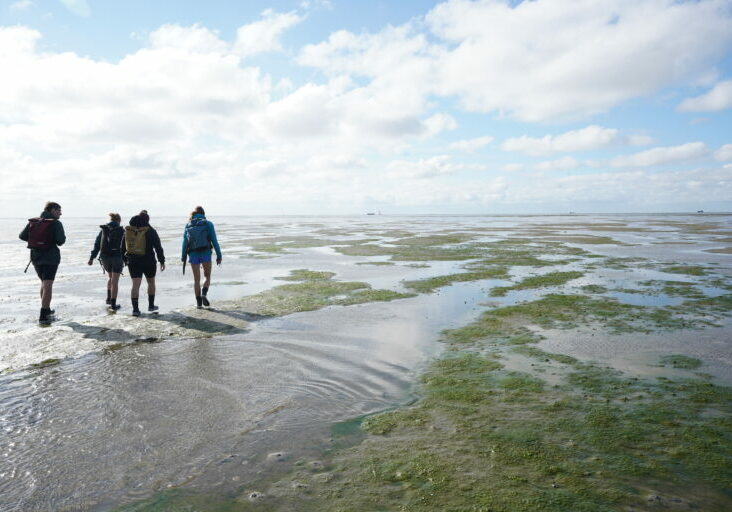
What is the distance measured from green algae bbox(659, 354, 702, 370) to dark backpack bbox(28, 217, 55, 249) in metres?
15.7

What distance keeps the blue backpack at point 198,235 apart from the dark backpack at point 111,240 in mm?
2250

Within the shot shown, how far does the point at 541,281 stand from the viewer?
763 inches

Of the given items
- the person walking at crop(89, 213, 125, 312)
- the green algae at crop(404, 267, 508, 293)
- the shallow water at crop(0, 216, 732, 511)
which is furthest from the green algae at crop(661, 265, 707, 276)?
the person walking at crop(89, 213, 125, 312)

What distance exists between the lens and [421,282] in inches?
760

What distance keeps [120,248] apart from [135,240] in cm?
156

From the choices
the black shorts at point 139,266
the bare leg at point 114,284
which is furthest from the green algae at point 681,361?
the bare leg at point 114,284

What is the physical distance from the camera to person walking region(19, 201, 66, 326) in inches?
456

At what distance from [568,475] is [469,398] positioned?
2.31m

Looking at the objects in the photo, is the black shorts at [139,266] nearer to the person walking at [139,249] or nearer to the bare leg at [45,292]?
the person walking at [139,249]

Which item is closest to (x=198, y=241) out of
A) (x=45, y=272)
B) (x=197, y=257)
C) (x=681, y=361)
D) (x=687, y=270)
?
(x=197, y=257)

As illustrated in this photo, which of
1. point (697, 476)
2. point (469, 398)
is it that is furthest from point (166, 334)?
point (697, 476)

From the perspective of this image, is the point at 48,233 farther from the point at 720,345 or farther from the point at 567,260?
the point at 567,260

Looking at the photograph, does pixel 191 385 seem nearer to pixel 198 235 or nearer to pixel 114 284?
pixel 198 235

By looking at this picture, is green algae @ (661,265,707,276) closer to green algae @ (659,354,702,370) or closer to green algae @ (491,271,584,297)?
green algae @ (491,271,584,297)
